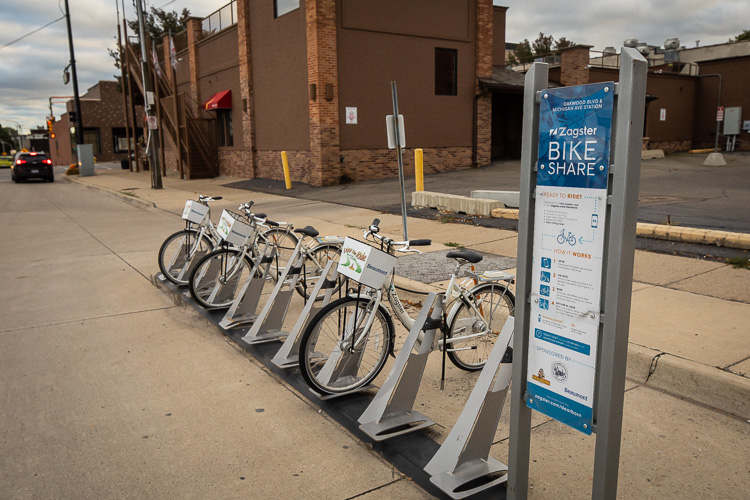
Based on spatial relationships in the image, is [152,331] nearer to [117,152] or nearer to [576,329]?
[576,329]

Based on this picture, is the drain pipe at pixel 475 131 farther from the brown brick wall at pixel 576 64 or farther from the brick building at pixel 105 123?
the brick building at pixel 105 123

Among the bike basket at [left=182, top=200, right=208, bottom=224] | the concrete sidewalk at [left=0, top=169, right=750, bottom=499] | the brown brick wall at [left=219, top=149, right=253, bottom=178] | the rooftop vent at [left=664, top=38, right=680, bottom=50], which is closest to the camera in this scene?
the concrete sidewalk at [left=0, top=169, right=750, bottom=499]

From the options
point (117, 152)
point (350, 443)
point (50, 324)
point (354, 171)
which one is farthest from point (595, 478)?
point (117, 152)

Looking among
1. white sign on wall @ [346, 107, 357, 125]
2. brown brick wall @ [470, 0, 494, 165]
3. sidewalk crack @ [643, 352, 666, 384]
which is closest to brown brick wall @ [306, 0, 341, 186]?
white sign on wall @ [346, 107, 357, 125]

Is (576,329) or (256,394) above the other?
(576,329)

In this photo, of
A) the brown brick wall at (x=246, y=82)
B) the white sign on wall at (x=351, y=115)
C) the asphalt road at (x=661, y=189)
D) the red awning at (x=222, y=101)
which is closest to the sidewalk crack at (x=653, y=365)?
the asphalt road at (x=661, y=189)

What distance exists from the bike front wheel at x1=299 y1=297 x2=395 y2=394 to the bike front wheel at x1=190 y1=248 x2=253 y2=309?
7.08 feet

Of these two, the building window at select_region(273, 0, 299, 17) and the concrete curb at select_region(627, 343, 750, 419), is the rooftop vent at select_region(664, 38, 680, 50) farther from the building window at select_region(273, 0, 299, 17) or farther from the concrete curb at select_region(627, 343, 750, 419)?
the concrete curb at select_region(627, 343, 750, 419)

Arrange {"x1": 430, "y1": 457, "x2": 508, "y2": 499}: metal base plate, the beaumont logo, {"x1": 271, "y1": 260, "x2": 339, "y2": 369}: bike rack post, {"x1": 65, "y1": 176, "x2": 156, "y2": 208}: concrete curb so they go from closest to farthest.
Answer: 1. the beaumont logo
2. {"x1": 430, "y1": 457, "x2": 508, "y2": 499}: metal base plate
3. {"x1": 271, "y1": 260, "x2": 339, "y2": 369}: bike rack post
4. {"x1": 65, "y1": 176, "x2": 156, "y2": 208}: concrete curb

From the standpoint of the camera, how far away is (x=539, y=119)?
9.37 feet

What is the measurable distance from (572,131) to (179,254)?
20.7 feet

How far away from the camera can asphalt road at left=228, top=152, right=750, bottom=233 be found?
10797 millimetres

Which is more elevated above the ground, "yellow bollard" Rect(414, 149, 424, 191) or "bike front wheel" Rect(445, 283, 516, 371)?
"yellow bollard" Rect(414, 149, 424, 191)

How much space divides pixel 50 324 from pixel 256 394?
10.2 ft
